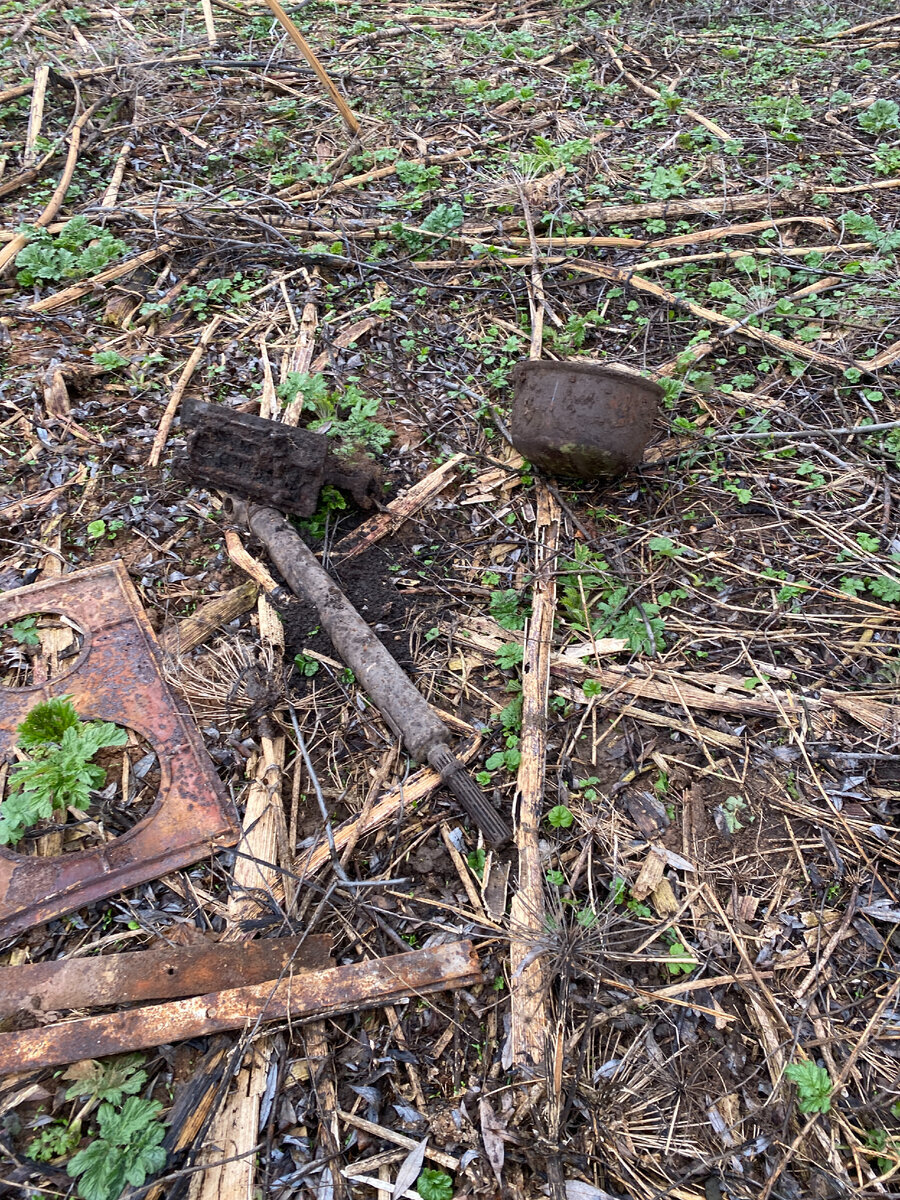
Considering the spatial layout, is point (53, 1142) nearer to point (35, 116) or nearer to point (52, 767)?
point (52, 767)

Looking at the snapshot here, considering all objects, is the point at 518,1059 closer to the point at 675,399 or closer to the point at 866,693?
the point at 866,693

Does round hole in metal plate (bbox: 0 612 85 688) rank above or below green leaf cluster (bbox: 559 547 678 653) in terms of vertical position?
above

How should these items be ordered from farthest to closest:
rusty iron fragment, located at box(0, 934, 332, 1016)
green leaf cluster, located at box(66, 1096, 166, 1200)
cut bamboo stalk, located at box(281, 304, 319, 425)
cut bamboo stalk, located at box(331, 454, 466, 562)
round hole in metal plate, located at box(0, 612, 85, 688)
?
cut bamboo stalk, located at box(281, 304, 319, 425) → cut bamboo stalk, located at box(331, 454, 466, 562) → round hole in metal plate, located at box(0, 612, 85, 688) → rusty iron fragment, located at box(0, 934, 332, 1016) → green leaf cluster, located at box(66, 1096, 166, 1200)

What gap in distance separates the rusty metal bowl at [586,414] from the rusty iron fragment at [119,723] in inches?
75.7

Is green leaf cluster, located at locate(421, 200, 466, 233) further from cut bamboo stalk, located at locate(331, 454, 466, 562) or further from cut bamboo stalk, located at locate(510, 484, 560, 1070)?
cut bamboo stalk, located at locate(510, 484, 560, 1070)

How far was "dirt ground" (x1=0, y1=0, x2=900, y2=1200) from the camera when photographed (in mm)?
1895

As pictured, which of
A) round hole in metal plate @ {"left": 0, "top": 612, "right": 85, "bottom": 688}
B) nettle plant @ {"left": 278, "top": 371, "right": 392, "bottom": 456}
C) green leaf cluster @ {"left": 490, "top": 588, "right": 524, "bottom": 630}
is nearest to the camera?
round hole in metal plate @ {"left": 0, "top": 612, "right": 85, "bottom": 688}

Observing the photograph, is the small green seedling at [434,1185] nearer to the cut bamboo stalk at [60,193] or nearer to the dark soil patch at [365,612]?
the dark soil patch at [365,612]

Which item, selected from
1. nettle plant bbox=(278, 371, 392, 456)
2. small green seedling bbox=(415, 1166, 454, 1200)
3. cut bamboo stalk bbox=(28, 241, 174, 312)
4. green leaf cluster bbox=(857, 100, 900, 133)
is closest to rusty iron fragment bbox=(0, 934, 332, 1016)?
small green seedling bbox=(415, 1166, 454, 1200)

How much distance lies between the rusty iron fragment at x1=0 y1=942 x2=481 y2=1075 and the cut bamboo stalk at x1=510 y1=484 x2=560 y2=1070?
16cm

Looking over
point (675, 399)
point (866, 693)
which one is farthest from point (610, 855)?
point (675, 399)

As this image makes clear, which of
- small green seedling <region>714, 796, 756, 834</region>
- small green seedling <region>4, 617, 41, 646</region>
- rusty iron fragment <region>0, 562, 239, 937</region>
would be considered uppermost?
small green seedling <region>4, 617, 41, 646</region>

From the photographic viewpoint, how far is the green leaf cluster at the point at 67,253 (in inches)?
171

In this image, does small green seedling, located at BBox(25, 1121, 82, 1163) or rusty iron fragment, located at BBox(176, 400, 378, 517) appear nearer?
small green seedling, located at BBox(25, 1121, 82, 1163)
